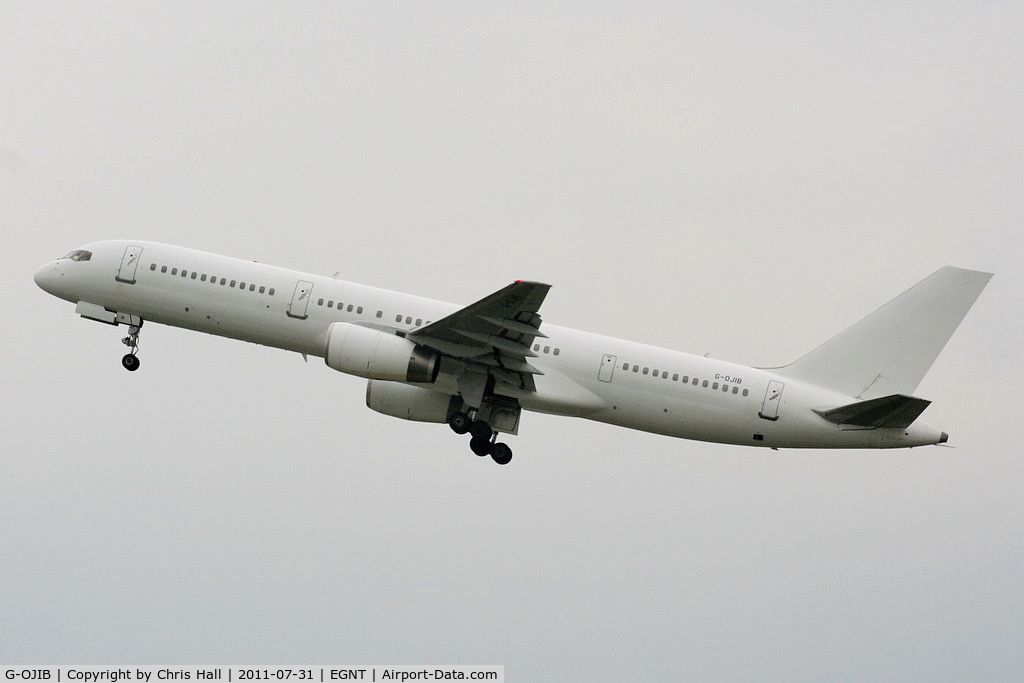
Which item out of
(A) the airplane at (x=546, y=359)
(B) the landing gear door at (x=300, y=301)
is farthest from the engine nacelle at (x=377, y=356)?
(B) the landing gear door at (x=300, y=301)

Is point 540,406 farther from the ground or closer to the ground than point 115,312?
closer to the ground

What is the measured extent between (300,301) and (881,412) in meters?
18.3

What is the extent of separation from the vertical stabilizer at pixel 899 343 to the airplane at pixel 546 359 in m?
0.04

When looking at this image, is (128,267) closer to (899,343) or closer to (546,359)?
(546,359)

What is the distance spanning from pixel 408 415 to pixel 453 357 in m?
4.14

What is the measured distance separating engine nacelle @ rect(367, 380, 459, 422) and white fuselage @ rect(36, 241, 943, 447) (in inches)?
52.8

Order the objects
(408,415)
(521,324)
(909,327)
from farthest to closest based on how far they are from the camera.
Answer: (408,415) < (909,327) < (521,324)

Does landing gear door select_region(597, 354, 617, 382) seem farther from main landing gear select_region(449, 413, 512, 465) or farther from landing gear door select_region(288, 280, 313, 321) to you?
landing gear door select_region(288, 280, 313, 321)

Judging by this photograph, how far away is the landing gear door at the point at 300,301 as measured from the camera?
37.9 metres

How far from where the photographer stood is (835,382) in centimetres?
3738

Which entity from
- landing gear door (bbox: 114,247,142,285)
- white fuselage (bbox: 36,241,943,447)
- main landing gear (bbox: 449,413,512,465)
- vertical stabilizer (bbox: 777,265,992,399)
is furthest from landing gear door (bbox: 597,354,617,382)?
landing gear door (bbox: 114,247,142,285)

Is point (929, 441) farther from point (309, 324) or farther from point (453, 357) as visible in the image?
point (309, 324)

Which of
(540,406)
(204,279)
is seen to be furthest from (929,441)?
(204,279)

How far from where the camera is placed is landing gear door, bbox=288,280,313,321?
37.9 meters
